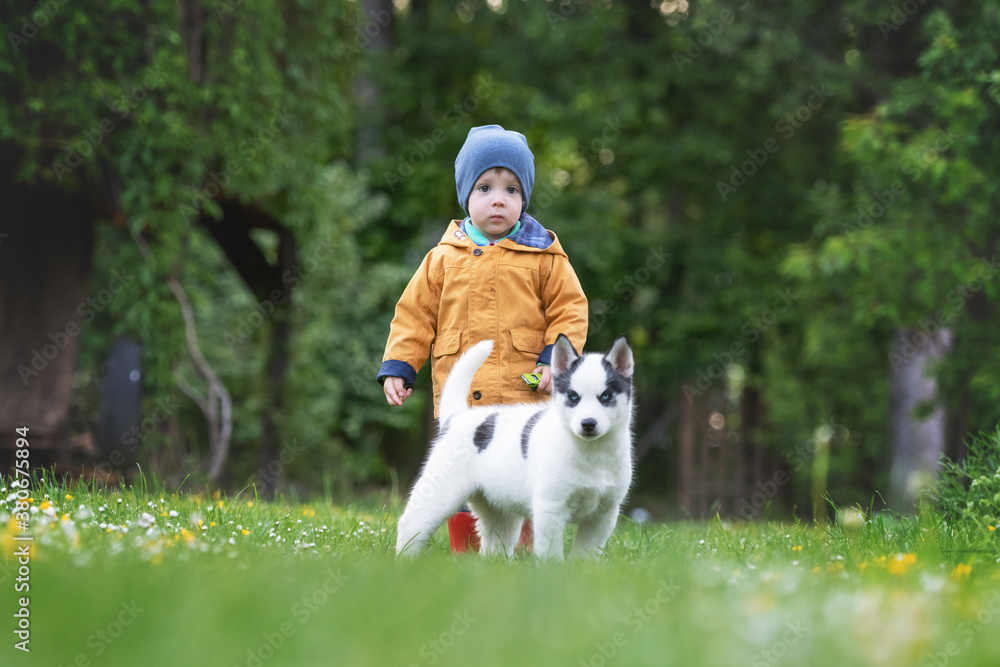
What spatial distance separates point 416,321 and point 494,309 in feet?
1.62

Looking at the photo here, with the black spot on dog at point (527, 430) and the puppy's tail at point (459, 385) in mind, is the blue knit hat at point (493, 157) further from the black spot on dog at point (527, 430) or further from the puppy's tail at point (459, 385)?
the black spot on dog at point (527, 430)

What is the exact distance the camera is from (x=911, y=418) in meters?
12.1

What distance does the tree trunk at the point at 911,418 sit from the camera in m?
11.9

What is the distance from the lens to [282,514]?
522 centimetres

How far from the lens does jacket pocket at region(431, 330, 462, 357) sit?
16.3ft

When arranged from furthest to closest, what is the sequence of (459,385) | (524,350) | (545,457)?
(524,350) → (459,385) → (545,457)

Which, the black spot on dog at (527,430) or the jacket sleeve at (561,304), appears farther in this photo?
the jacket sleeve at (561,304)

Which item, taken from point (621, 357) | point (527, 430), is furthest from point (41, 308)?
point (621, 357)

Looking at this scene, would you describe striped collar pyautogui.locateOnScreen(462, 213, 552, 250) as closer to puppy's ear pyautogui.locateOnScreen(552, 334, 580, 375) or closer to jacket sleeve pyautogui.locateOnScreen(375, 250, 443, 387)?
jacket sleeve pyautogui.locateOnScreen(375, 250, 443, 387)

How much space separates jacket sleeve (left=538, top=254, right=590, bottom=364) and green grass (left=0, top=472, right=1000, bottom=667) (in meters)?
1.41

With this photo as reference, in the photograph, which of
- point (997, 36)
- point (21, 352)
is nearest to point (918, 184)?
point (997, 36)

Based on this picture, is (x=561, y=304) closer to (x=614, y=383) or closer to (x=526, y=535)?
(x=614, y=383)

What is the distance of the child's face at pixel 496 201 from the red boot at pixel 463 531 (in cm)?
166

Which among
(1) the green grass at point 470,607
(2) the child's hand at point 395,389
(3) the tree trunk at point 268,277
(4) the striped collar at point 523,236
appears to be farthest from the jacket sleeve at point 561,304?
(3) the tree trunk at point 268,277
